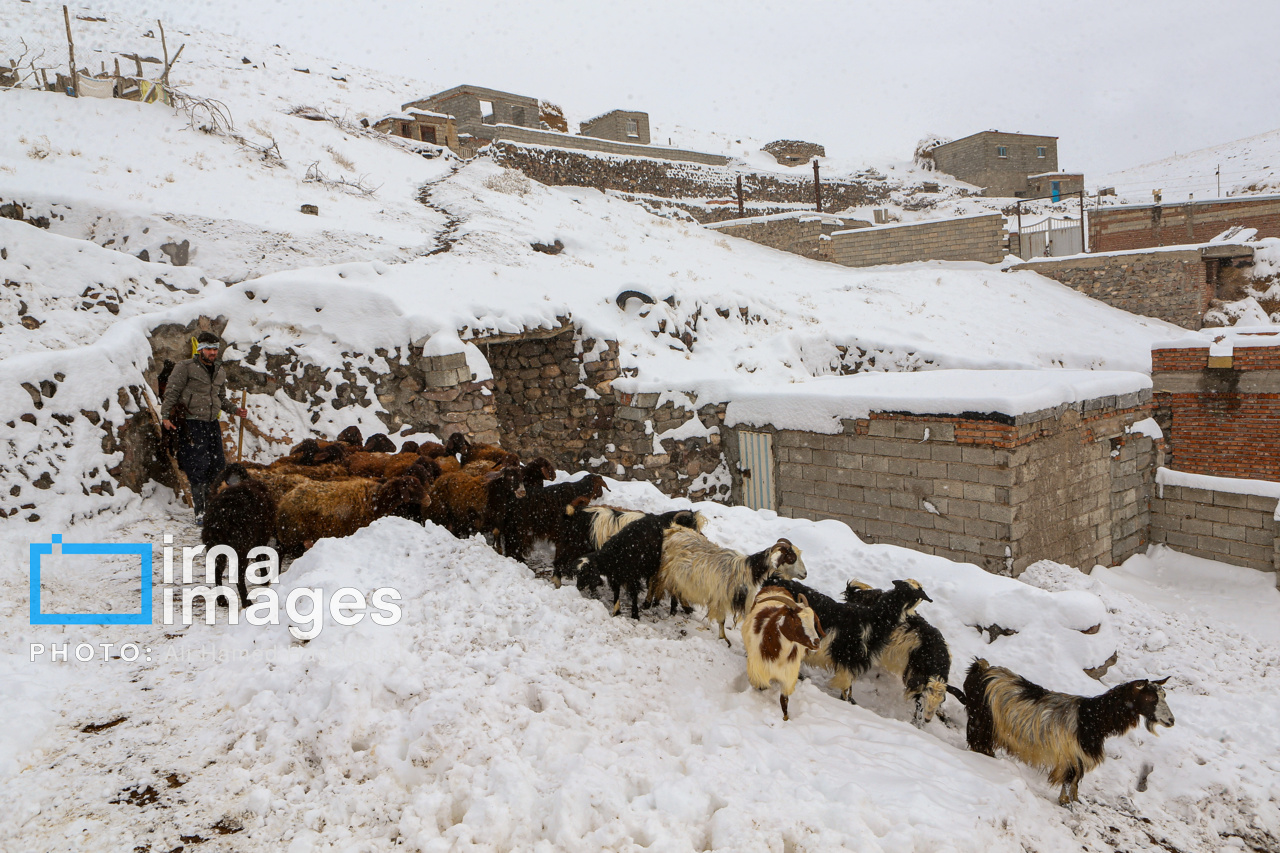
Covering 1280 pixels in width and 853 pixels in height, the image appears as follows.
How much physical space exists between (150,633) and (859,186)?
41.5 metres

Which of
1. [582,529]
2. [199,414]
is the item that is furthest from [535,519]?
[199,414]

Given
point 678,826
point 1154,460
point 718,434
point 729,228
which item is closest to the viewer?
point 678,826

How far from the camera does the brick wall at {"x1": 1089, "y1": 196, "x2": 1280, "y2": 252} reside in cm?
2298

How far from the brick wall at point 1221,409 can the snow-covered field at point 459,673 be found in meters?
2.61

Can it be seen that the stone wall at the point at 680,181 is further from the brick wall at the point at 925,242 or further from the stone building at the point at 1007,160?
the brick wall at the point at 925,242

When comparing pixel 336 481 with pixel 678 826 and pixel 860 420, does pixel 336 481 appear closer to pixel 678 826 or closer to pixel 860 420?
pixel 678 826

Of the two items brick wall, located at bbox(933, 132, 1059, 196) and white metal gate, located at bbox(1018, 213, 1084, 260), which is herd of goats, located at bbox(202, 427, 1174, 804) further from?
brick wall, located at bbox(933, 132, 1059, 196)

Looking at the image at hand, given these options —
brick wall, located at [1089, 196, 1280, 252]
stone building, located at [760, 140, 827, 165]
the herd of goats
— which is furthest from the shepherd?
stone building, located at [760, 140, 827, 165]

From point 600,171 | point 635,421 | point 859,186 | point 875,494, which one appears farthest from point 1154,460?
point 859,186

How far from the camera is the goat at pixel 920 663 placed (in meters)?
4.43

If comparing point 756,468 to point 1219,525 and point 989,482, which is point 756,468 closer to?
point 989,482

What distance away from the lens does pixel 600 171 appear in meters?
29.4

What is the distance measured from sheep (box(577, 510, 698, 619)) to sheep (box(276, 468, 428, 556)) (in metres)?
1.76

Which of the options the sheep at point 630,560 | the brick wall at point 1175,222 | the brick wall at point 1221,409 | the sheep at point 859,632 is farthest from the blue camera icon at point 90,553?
the brick wall at point 1175,222
